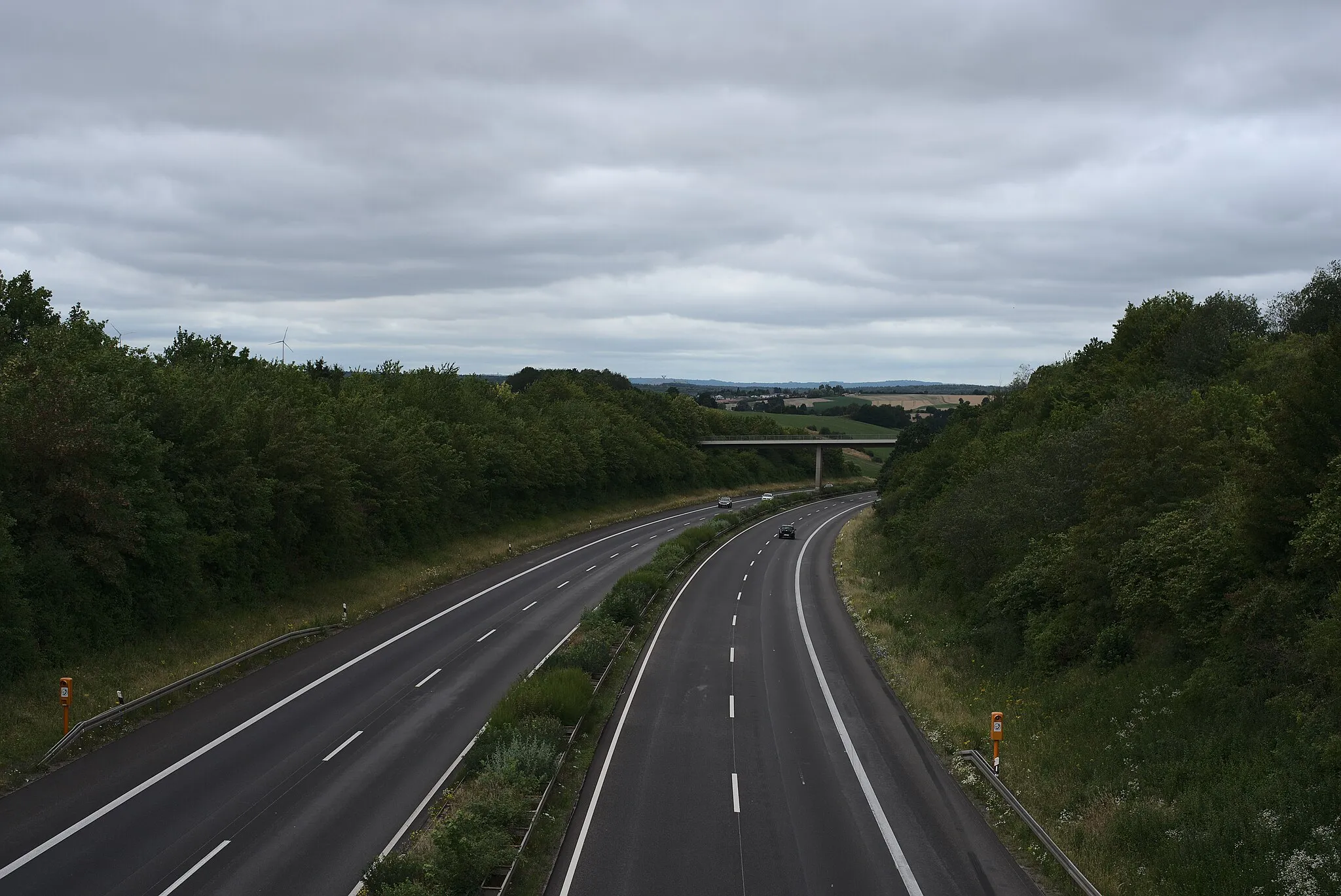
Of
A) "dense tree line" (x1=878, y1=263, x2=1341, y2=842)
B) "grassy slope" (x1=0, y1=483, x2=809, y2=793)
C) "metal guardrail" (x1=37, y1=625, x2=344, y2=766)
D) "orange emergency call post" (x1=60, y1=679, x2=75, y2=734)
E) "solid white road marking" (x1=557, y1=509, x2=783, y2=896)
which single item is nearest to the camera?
"solid white road marking" (x1=557, y1=509, x2=783, y2=896)

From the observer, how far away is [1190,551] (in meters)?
19.2

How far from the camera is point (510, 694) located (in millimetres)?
20812

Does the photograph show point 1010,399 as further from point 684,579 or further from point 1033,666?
point 1033,666

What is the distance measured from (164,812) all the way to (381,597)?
21060 mm

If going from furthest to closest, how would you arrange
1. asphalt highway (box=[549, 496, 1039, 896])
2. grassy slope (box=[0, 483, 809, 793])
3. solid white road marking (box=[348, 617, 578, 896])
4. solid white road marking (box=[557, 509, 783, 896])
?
grassy slope (box=[0, 483, 809, 793]) → solid white road marking (box=[557, 509, 783, 896]) → asphalt highway (box=[549, 496, 1039, 896]) → solid white road marking (box=[348, 617, 578, 896])

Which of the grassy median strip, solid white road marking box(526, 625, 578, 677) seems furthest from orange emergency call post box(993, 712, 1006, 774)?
solid white road marking box(526, 625, 578, 677)

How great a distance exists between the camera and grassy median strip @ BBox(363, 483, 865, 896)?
12.1 m

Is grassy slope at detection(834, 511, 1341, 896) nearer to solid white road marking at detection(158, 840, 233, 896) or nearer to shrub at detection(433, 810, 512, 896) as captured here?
shrub at detection(433, 810, 512, 896)

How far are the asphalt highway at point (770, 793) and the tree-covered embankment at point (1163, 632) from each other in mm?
1451

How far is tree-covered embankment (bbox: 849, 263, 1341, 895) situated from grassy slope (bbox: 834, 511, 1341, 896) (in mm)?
41

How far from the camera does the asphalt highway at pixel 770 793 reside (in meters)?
13.5

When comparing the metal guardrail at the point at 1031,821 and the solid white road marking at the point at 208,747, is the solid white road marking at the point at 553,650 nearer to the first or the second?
the solid white road marking at the point at 208,747

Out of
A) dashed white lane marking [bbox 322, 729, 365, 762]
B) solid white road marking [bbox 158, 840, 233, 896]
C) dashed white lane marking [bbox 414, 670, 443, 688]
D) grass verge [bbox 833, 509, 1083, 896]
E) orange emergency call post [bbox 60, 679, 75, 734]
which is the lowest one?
grass verge [bbox 833, 509, 1083, 896]

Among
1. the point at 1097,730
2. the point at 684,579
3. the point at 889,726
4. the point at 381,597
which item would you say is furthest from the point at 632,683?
the point at 684,579
